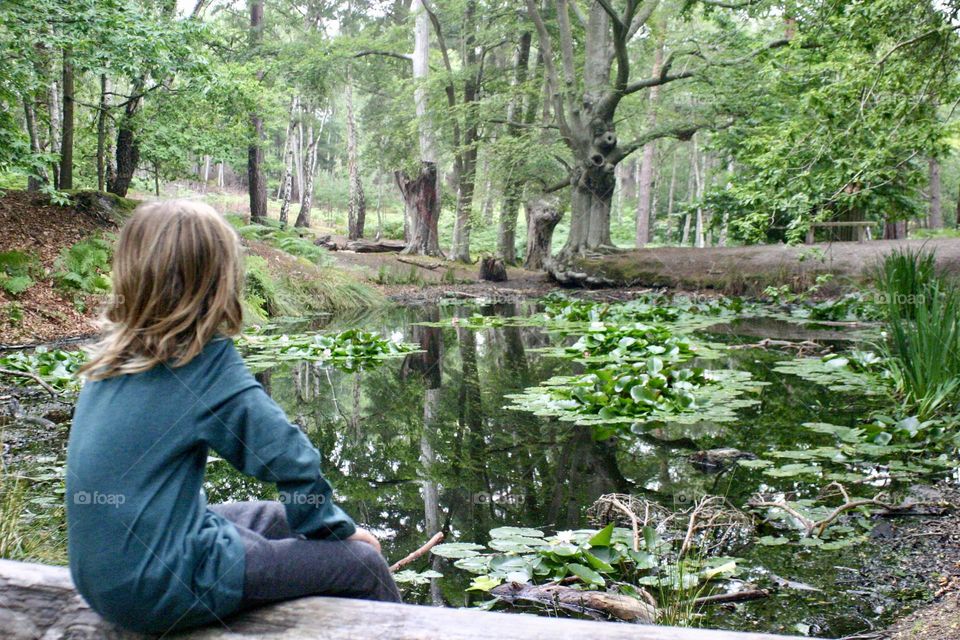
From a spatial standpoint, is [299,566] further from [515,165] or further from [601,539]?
[515,165]

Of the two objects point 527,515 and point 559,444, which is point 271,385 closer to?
point 559,444

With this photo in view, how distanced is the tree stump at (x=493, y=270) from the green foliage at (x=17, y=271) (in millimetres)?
11280

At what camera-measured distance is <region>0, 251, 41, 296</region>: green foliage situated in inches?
381

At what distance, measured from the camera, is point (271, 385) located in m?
7.25

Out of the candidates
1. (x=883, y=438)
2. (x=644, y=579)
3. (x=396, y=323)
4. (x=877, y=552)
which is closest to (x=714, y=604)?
(x=644, y=579)

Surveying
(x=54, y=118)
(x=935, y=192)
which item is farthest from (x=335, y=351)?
(x=935, y=192)

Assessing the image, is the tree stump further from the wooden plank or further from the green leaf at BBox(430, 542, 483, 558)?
the wooden plank

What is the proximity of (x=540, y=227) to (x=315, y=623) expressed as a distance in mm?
20205

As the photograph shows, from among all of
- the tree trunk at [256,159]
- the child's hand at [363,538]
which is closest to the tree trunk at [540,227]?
the tree trunk at [256,159]

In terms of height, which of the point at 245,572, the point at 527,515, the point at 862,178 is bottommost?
the point at 527,515

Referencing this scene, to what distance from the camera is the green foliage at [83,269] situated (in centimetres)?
1047

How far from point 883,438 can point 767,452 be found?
698 millimetres

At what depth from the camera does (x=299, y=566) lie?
6.00 ft

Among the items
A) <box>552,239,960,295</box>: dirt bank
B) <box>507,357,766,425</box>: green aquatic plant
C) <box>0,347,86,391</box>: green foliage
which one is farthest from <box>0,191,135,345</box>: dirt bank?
<box>552,239,960,295</box>: dirt bank
